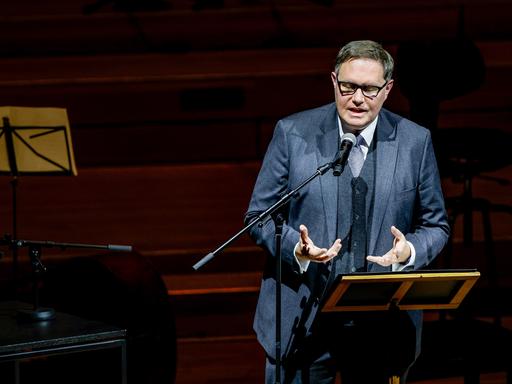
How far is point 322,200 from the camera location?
2.63 metres

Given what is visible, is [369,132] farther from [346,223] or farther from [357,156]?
[346,223]

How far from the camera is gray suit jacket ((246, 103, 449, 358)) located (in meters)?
2.63

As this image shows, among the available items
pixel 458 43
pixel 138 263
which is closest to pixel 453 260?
pixel 458 43

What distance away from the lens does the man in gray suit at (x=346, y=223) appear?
2.62 m

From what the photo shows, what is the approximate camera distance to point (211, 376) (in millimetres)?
4281

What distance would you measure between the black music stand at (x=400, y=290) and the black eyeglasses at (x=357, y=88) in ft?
1.59

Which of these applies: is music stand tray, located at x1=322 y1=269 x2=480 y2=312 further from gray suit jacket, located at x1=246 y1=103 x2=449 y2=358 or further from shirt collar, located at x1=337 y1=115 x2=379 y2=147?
shirt collar, located at x1=337 y1=115 x2=379 y2=147

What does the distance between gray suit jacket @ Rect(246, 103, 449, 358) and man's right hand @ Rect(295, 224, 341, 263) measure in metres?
0.14

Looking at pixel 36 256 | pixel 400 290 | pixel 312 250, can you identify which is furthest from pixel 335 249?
pixel 36 256

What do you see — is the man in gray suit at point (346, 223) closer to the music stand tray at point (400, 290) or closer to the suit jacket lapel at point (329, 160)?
the suit jacket lapel at point (329, 160)

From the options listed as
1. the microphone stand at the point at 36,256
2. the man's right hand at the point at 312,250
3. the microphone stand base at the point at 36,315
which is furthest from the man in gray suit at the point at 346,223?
the microphone stand base at the point at 36,315

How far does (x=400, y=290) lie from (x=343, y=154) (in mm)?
345

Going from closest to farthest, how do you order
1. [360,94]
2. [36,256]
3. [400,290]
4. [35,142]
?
[400,290] < [360,94] < [36,256] < [35,142]

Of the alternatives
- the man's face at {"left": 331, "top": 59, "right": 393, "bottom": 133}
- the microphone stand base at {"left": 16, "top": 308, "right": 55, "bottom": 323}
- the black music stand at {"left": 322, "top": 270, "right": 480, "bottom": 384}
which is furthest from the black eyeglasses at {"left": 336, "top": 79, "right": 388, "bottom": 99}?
the microphone stand base at {"left": 16, "top": 308, "right": 55, "bottom": 323}
